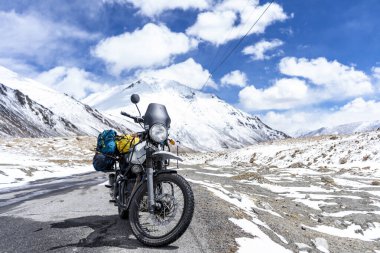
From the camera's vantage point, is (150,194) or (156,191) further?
(156,191)

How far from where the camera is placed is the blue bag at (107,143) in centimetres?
844

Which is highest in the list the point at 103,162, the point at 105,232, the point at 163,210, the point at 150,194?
the point at 103,162

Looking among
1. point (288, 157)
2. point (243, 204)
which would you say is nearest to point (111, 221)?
point (243, 204)

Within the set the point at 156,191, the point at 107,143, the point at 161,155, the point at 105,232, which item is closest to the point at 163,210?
the point at 156,191

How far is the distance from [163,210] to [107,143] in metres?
2.12

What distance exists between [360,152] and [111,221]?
113ft

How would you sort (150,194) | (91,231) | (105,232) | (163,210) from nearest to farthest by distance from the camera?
1. (150,194)
2. (163,210)
3. (105,232)
4. (91,231)

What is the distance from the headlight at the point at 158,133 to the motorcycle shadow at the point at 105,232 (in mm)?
1875

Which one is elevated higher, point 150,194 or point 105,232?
point 150,194

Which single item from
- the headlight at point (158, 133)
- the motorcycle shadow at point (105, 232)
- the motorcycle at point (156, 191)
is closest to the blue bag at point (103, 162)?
the motorcycle at point (156, 191)

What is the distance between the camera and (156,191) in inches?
291

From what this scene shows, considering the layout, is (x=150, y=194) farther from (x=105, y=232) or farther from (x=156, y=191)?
(x=105, y=232)

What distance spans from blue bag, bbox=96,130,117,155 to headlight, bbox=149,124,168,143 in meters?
1.50

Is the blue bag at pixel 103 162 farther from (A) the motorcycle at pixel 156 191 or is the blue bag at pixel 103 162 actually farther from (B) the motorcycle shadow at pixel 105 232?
Answer: (B) the motorcycle shadow at pixel 105 232
